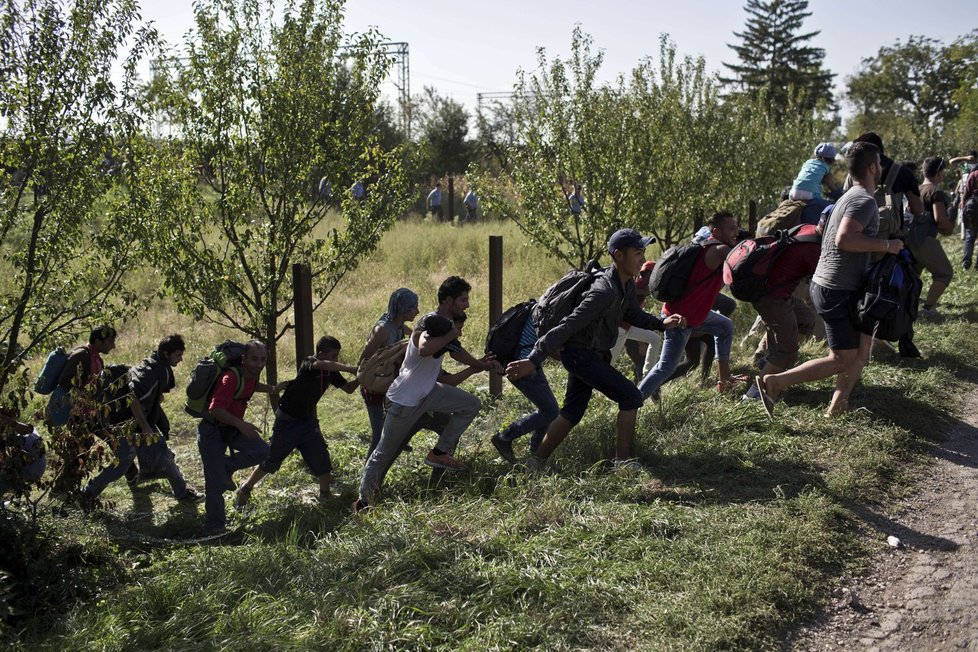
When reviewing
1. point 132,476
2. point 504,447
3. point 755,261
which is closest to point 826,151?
point 755,261

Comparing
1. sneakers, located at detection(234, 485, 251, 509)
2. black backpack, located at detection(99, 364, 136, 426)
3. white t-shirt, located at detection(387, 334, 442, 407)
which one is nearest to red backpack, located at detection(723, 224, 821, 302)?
white t-shirt, located at detection(387, 334, 442, 407)

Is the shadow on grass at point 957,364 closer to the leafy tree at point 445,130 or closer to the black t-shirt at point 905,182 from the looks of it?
the black t-shirt at point 905,182

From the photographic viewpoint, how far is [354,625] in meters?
3.72

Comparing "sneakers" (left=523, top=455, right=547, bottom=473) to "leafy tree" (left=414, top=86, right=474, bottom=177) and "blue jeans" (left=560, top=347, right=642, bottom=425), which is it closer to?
"blue jeans" (left=560, top=347, right=642, bottom=425)

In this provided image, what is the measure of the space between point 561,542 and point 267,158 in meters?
4.94

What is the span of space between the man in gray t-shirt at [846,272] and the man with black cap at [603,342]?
1.02 metres

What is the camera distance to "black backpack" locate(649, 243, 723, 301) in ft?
21.5

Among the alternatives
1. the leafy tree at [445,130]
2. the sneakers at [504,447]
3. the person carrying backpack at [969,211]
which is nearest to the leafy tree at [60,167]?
the sneakers at [504,447]

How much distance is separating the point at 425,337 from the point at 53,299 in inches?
136

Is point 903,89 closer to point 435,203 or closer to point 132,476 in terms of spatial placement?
point 435,203

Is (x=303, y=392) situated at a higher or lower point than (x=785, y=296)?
lower

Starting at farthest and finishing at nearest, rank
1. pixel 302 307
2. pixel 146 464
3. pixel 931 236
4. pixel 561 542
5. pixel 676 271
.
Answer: pixel 931 236
pixel 302 307
pixel 146 464
pixel 676 271
pixel 561 542

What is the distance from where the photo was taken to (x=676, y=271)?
6551mm

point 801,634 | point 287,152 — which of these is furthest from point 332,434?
point 801,634
